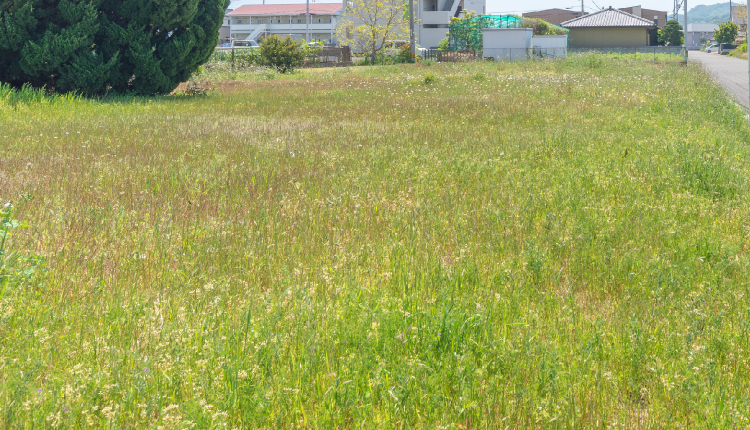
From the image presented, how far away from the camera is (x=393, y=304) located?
12.3 feet

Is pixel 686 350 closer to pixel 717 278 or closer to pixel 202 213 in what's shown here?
pixel 717 278

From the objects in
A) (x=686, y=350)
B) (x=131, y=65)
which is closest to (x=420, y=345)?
(x=686, y=350)

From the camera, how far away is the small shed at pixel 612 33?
230ft

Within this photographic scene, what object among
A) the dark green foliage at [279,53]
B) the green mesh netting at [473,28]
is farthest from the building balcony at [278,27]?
the dark green foliage at [279,53]

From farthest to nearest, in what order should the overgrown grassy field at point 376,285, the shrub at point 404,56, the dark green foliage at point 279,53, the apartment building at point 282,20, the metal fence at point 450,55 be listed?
the apartment building at point 282,20, the shrub at point 404,56, the metal fence at point 450,55, the dark green foliage at point 279,53, the overgrown grassy field at point 376,285

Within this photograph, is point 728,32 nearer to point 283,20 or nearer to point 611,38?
point 611,38

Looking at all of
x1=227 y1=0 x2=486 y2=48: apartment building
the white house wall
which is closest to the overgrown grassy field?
the white house wall

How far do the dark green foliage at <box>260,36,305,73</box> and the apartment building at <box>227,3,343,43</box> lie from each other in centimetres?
6646

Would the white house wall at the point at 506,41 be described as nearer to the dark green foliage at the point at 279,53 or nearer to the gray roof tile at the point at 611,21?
the dark green foliage at the point at 279,53

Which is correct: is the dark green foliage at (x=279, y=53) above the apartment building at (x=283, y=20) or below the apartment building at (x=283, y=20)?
below

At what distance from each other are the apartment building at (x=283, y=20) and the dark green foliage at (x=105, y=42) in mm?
84898

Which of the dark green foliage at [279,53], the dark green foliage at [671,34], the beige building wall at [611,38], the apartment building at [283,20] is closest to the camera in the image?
the dark green foliage at [279,53]

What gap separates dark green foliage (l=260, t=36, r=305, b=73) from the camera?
36131 millimetres

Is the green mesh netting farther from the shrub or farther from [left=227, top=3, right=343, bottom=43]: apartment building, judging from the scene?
[left=227, top=3, right=343, bottom=43]: apartment building
